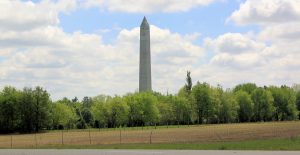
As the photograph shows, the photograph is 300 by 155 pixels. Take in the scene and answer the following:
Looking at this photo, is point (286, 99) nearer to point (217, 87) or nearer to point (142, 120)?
point (217, 87)

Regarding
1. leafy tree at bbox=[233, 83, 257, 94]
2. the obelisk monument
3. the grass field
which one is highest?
the obelisk monument

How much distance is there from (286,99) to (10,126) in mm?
86644

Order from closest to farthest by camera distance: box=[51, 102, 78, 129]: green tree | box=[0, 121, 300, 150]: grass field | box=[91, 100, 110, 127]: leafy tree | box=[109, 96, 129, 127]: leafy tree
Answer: box=[0, 121, 300, 150]: grass field → box=[51, 102, 78, 129]: green tree → box=[109, 96, 129, 127]: leafy tree → box=[91, 100, 110, 127]: leafy tree

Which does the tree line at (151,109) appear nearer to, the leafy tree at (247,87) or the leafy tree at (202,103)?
the leafy tree at (202,103)

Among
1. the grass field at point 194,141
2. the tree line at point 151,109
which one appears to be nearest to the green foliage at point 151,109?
the tree line at point 151,109

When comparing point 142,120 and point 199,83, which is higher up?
point 199,83

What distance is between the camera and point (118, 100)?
5896 inches

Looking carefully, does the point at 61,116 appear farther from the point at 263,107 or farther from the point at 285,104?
the point at 285,104

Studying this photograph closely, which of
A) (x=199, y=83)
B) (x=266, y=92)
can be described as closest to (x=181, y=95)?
(x=199, y=83)

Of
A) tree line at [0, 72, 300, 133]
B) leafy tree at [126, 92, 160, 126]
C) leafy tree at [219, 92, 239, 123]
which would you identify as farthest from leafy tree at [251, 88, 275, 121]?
leafy tree at [126, 92, 160, 126]

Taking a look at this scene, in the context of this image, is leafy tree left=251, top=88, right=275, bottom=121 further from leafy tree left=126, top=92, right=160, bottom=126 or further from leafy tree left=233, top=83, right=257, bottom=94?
leafy tree left=126, top=92, right=160, bottom=126

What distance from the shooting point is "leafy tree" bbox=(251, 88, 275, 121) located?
528 ft

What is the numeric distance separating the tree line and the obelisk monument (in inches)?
311

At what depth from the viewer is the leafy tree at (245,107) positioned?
6245 inches
